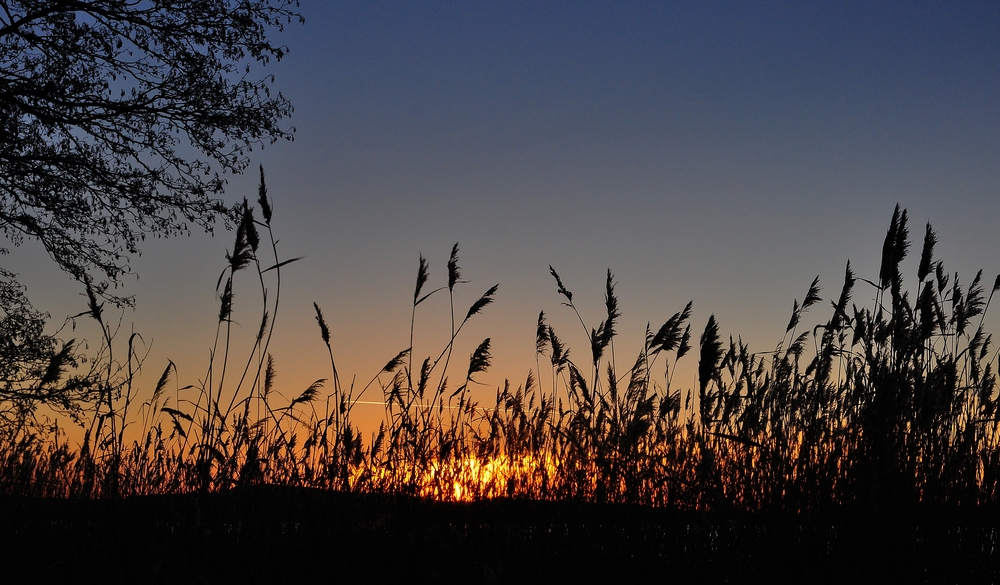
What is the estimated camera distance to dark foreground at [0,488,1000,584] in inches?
97.5

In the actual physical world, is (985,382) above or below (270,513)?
above

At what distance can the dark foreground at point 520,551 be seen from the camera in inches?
97.5

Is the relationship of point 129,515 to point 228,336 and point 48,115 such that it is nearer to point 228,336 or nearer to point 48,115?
point 228,336

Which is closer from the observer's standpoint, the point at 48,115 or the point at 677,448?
the point at 677,448

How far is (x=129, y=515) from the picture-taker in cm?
374

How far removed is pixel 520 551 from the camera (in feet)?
8.90

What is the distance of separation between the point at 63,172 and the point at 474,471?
669 centimetres

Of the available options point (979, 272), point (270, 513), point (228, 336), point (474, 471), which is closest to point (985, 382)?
point (979, 272)

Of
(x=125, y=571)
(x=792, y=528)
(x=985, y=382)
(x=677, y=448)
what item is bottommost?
(x=125, y=571)

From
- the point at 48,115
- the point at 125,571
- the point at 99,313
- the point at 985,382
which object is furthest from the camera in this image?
the point at 48,115

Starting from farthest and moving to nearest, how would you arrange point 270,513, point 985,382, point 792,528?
point 985,382, point 270,513, point 792,528

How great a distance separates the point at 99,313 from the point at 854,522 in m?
3.71

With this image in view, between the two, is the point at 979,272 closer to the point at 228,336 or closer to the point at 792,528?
the point at 792,528

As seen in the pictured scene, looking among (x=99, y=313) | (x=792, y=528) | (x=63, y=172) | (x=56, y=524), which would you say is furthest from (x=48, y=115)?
(x=792, y=528)
